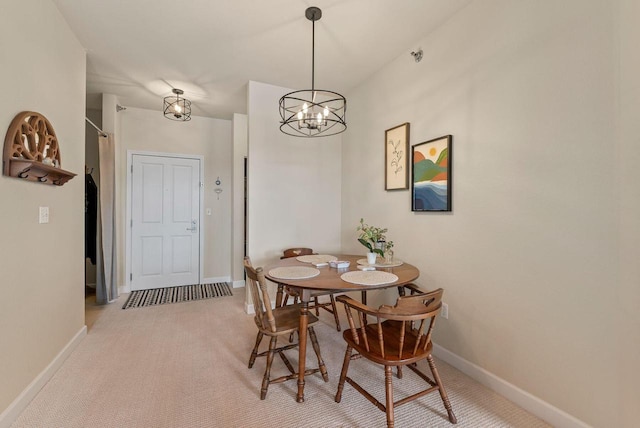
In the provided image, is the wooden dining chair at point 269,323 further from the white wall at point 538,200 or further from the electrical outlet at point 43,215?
the electrical outlet at point 43,215

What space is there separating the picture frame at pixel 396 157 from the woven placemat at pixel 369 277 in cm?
100

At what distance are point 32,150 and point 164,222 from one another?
263cm

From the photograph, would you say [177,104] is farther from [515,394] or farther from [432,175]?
[515,394]

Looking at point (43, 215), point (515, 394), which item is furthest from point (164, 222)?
point (515, 394)

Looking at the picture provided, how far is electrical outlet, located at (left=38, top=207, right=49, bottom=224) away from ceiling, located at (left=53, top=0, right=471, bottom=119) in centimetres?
153

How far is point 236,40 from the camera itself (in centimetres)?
247

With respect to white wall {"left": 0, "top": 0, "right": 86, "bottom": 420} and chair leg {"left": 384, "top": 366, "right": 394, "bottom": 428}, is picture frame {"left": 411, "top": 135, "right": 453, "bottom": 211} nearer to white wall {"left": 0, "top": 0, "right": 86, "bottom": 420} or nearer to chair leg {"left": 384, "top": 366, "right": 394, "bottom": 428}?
chair leg {"left": 384, "top": 366, "right": 394, "bottom": 428}

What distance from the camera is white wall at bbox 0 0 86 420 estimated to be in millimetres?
1562

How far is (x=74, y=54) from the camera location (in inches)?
95.0

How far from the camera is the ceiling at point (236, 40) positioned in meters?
2.08

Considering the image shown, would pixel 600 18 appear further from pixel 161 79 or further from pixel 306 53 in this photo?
pixel 161 79

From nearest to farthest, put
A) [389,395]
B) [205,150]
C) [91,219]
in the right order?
1. [389,395]
2. [91,219]
3. [205,150]

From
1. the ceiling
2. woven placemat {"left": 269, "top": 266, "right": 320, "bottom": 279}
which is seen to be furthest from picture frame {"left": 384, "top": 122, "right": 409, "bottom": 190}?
woven placemat {"left": 269, "top": 266, "right": 320, "bottom": 279}

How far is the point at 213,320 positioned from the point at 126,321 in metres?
0.93
